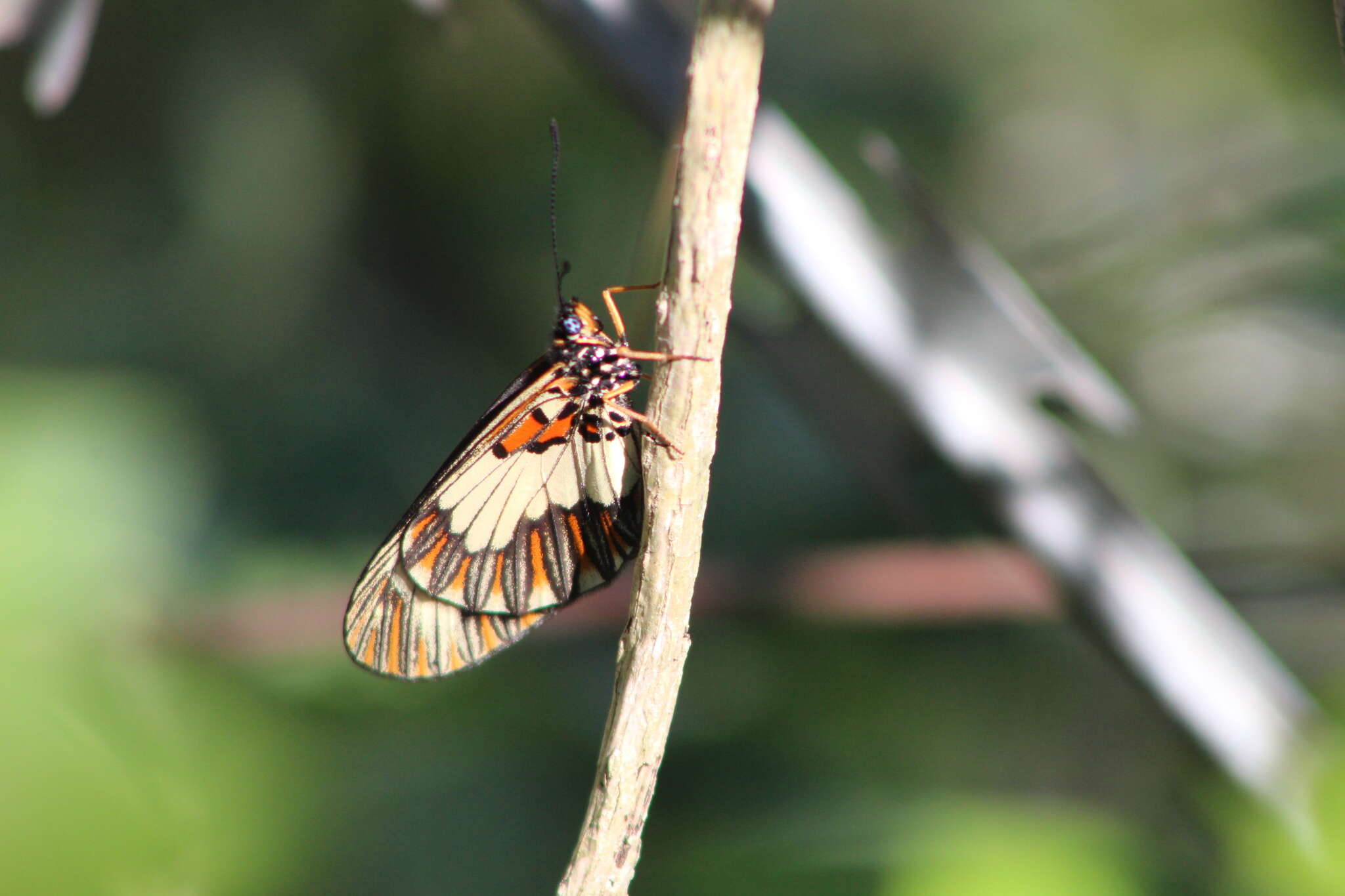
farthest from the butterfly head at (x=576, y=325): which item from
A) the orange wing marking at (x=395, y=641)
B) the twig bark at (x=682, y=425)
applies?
the twig bark at (x=682, y=425)

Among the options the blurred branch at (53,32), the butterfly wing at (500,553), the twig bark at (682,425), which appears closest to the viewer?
the twig bark at (682,425)

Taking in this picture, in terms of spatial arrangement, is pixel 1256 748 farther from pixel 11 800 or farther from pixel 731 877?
pixel 11 800

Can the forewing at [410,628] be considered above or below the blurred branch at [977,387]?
below

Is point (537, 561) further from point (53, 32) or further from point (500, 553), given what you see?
point (53, 32)

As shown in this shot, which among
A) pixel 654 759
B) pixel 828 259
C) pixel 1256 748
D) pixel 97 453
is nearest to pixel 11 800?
pixel 97 453

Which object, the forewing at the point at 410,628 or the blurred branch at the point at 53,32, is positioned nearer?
the blurred branch at the point at 53,32

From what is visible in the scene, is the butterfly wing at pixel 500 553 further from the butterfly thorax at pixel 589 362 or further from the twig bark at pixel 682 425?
the twig bark at pixel 682 425

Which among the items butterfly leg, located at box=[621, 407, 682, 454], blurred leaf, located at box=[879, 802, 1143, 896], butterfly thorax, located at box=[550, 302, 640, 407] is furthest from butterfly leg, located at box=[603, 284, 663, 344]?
blurred leaf, located at box=[879, 802, 1143, 896]
